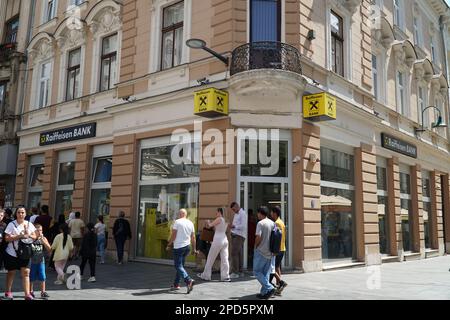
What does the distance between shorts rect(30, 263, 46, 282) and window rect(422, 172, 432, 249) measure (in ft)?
52.5

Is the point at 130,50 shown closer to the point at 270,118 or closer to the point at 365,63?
the point at 270,118

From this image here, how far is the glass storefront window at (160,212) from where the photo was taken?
39.8 feet

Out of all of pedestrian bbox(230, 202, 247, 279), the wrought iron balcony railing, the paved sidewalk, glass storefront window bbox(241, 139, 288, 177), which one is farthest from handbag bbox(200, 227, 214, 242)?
the wrought iron balcony railing

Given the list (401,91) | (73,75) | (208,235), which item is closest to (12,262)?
(208,235)

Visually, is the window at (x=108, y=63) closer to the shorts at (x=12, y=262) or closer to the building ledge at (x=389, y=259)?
the shorts at (x=12, y=262)

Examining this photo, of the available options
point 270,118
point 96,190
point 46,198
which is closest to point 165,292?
point 270,118

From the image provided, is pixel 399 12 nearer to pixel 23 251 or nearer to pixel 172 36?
pixel 172 36

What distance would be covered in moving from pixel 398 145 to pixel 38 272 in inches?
525

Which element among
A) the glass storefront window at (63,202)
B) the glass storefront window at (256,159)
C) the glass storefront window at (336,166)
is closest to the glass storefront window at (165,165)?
the glass storefront window at (256,159)

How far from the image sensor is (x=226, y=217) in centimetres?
1081

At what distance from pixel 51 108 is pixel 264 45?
10.1 m

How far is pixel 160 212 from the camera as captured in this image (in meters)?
12.9

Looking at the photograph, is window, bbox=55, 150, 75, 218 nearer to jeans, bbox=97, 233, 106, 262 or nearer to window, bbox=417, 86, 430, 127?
jeans, bbox=97, 233, 106, 262

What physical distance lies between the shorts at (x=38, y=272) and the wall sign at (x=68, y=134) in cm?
781
